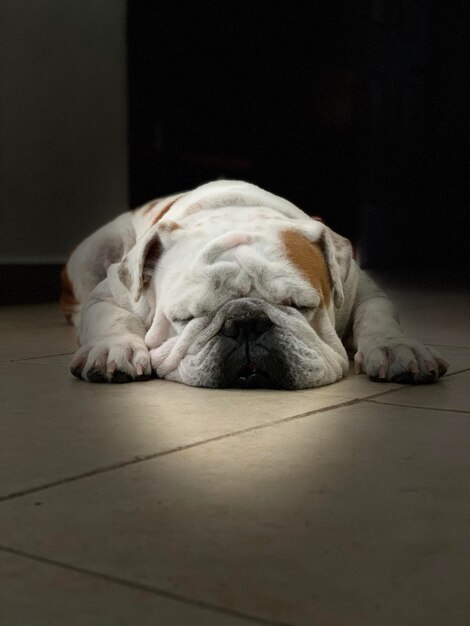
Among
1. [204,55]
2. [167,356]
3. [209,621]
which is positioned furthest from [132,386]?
[204,55]

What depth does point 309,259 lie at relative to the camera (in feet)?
8.75

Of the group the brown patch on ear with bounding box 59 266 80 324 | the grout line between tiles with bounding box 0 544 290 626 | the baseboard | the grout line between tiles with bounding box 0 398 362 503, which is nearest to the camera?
the grout line between tiles with bounding box 0 544 290 626

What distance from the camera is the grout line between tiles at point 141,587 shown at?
1022 mm

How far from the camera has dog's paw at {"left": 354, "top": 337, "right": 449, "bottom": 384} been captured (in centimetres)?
249

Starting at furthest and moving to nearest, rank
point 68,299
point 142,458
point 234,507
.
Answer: point 68,299 < point 142,458 < point 234,507

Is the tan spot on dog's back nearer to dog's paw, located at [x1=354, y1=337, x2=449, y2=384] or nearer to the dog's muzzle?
the dog's muzzle

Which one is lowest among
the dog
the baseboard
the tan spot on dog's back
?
the baseboard

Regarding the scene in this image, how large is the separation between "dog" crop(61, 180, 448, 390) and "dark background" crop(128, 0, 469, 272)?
3125 mm

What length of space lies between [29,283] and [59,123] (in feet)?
3.08

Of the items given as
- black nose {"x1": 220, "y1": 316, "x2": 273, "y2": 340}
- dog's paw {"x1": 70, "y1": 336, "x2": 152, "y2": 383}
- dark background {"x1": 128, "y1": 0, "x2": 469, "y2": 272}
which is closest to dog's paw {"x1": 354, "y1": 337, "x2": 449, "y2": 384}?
black nose {"x1": 220, "y1": 316, "x2": 273, "y2": 340}

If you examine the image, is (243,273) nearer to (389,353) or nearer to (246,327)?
(246,327)

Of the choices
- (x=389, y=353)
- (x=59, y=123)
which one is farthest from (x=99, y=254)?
(x=59, y=123)

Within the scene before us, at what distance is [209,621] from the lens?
3.32ft

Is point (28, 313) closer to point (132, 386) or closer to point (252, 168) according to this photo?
point (132, 386)
